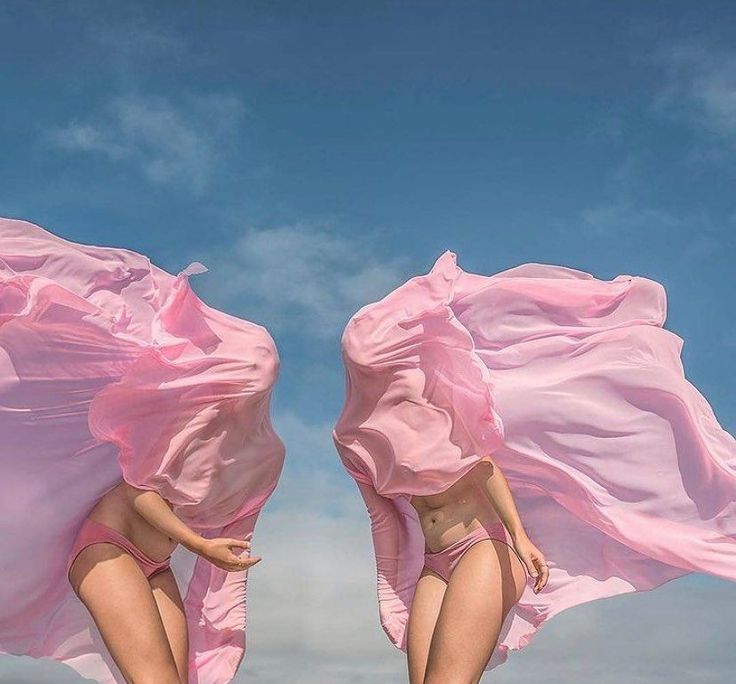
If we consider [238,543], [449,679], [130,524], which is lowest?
[449,679]

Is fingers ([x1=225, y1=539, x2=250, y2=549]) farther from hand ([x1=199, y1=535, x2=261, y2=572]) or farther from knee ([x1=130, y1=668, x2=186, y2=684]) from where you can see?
knee ([x1=130, y1=668, x2=186, y2=684])

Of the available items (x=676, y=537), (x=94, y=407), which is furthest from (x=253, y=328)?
(x=676, y=537)

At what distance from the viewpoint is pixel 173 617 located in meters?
5.44

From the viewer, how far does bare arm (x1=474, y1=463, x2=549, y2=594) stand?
16.4 feet

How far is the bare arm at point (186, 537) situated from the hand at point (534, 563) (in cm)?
115

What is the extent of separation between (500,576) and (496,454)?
64 cm

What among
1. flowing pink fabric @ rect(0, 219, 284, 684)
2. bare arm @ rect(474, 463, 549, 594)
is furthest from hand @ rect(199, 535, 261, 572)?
bare arm @ rect(474, 463, 549, 594)

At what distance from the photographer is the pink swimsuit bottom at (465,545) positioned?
527cm

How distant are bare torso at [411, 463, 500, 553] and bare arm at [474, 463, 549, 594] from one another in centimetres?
5

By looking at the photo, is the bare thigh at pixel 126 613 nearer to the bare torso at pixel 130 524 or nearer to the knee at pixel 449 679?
the bare torso at pixel 130 524

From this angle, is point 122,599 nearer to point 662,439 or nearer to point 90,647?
point 90,647

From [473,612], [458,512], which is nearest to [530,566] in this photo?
[473,612]

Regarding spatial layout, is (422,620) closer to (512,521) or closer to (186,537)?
(512,521)

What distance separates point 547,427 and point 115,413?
1.99m
